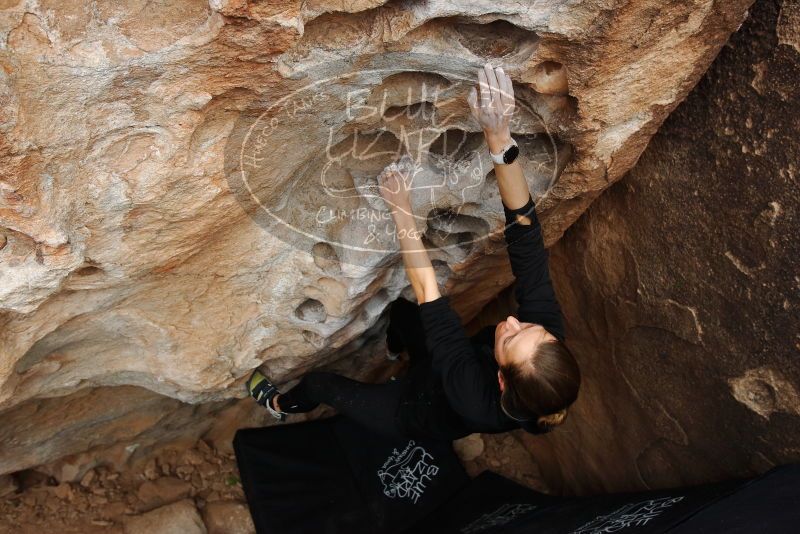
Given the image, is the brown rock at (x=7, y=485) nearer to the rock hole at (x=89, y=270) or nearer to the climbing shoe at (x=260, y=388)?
the climbing shoe at (x=260, y=388)

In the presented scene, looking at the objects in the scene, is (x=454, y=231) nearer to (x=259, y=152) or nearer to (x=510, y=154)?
(x=510, y=154)

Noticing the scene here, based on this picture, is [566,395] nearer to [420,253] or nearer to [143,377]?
[420,253]

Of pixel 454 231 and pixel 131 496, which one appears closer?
pixel 454 231

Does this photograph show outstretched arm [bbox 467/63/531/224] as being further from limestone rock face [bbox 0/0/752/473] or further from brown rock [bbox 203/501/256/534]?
brown rock [bbox 203/501/256/534]

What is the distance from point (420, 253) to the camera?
1544mm

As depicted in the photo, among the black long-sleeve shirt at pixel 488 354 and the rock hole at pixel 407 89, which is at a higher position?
the rock hole at pixel 407 89

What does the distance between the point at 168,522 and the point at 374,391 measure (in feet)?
3.37

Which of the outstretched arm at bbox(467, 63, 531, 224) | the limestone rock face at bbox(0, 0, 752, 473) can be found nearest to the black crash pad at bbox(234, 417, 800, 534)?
the limestone rock face at bbox(0, 0, 752, 473)

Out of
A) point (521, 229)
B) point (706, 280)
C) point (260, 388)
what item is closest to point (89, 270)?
point (260, 388)

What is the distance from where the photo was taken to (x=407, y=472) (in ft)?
7.82

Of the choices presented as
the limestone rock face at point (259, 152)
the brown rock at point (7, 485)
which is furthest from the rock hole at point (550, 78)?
the brown rock at point (7, 485)

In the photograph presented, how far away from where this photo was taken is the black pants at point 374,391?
1.72m

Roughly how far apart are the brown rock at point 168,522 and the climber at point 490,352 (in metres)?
0.89

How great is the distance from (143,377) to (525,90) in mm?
1261
